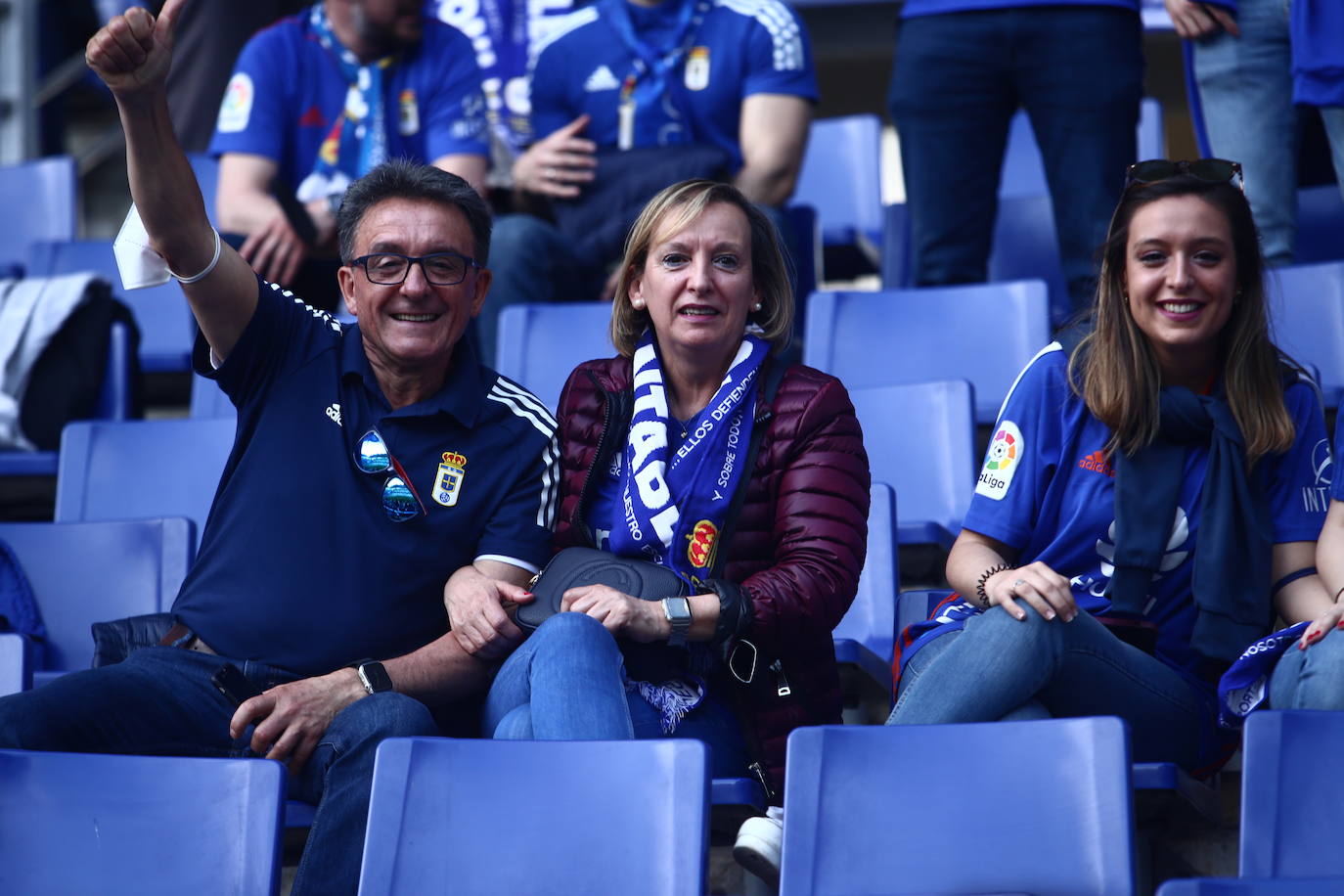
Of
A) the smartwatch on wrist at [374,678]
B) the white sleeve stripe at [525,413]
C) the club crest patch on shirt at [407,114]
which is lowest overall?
the smartwatch on wrist at [374,678]

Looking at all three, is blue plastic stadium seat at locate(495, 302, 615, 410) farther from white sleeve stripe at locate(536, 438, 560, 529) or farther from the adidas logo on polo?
the adidas logo on polo

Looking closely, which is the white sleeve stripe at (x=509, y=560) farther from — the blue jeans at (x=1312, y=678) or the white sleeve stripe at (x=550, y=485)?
the blue jeans at (x=1312, y=678)

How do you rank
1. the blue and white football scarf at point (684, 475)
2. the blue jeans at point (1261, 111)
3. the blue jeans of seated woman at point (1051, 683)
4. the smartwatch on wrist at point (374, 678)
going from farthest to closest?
the blue jeans at point (1261, 111) → the blue and white football scarf at point (684, 475) → the smartwatch on wrist at point (374, 678) → the blue jeans of seated woman at point (1051, 683)

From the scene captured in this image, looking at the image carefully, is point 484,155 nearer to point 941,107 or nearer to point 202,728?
point 941,107

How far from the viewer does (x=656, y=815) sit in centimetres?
173

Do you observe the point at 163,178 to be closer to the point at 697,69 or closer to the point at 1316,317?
the point at 697,69

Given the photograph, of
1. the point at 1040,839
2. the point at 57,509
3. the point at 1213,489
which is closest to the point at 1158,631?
the point at 1213,489

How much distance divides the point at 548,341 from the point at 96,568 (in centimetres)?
102

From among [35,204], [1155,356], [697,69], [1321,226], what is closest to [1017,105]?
[697,69]

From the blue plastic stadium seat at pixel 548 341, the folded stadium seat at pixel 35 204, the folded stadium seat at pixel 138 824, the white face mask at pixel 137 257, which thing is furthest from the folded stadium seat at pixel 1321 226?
the folded stadium seat at pixel 35 204

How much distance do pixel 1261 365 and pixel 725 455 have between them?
760 millimetres

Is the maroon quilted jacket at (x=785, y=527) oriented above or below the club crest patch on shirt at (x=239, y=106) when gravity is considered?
below

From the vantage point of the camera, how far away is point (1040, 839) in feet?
5.68

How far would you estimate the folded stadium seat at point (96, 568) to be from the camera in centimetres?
273
